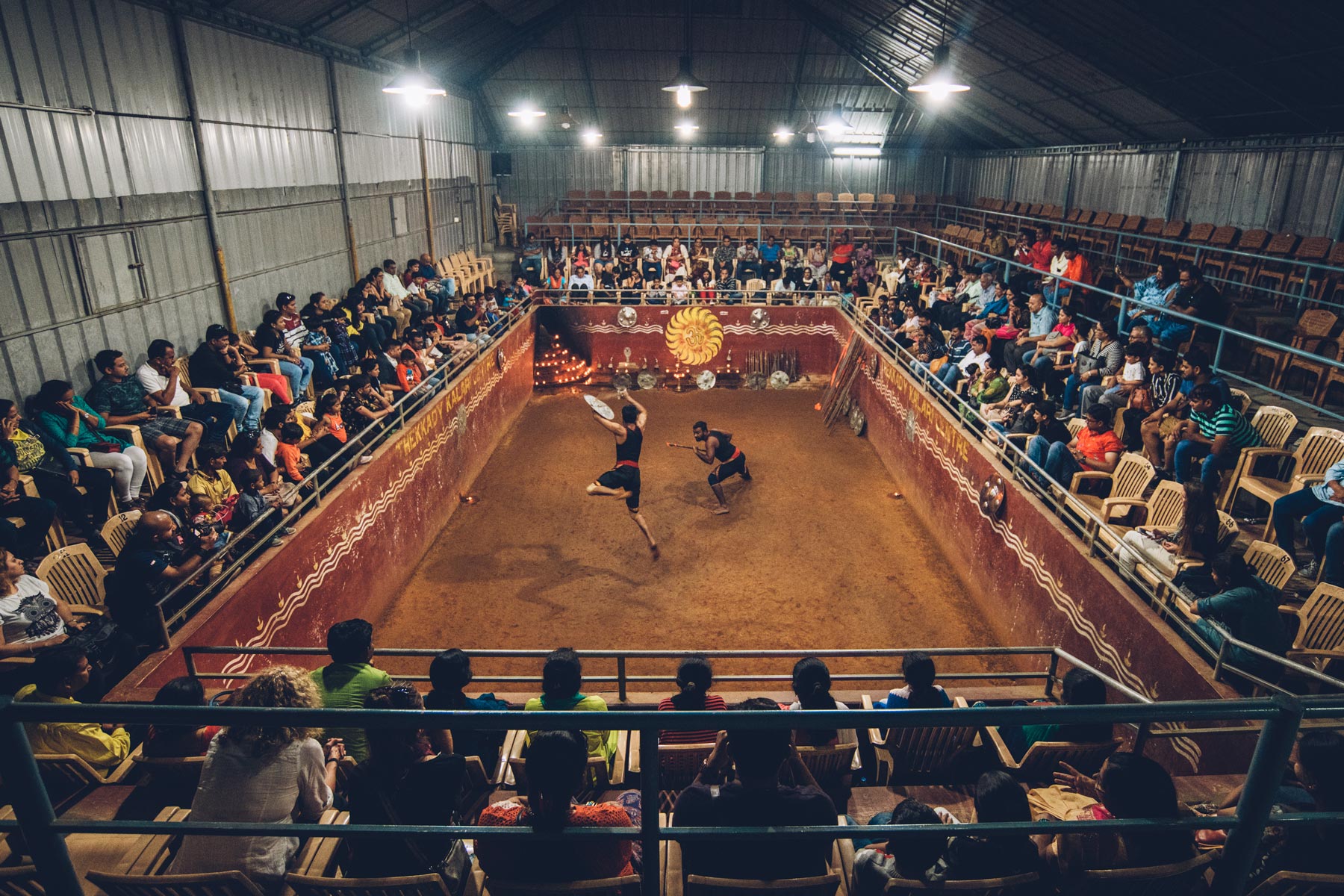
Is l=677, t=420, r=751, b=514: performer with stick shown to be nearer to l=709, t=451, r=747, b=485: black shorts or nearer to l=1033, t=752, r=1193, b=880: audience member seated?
l=709, t=451, r=747, b=485: black shorts

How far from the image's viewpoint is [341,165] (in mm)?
15297

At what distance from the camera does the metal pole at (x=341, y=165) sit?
14891 mm

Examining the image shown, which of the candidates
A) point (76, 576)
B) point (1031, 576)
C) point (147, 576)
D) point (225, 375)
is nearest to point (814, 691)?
point (147, 576)

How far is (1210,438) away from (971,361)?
4905mm

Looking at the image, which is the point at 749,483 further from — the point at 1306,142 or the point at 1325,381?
the point at 1306,142

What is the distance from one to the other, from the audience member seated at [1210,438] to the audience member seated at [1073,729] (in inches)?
135

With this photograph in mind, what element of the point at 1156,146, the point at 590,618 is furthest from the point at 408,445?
the point at 1156,146

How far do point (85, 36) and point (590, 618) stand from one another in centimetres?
870

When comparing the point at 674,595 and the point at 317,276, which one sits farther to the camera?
the point at 317,276

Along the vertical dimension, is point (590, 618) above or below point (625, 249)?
below

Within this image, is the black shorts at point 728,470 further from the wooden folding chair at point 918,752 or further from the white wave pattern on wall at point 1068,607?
the wooden folding chair at point 918,752

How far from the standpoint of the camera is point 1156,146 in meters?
18.1

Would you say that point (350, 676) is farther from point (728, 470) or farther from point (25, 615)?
point (728, 470)

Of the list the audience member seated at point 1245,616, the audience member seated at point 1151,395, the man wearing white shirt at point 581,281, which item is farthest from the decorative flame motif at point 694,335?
the audience member seated at point 1245,616
